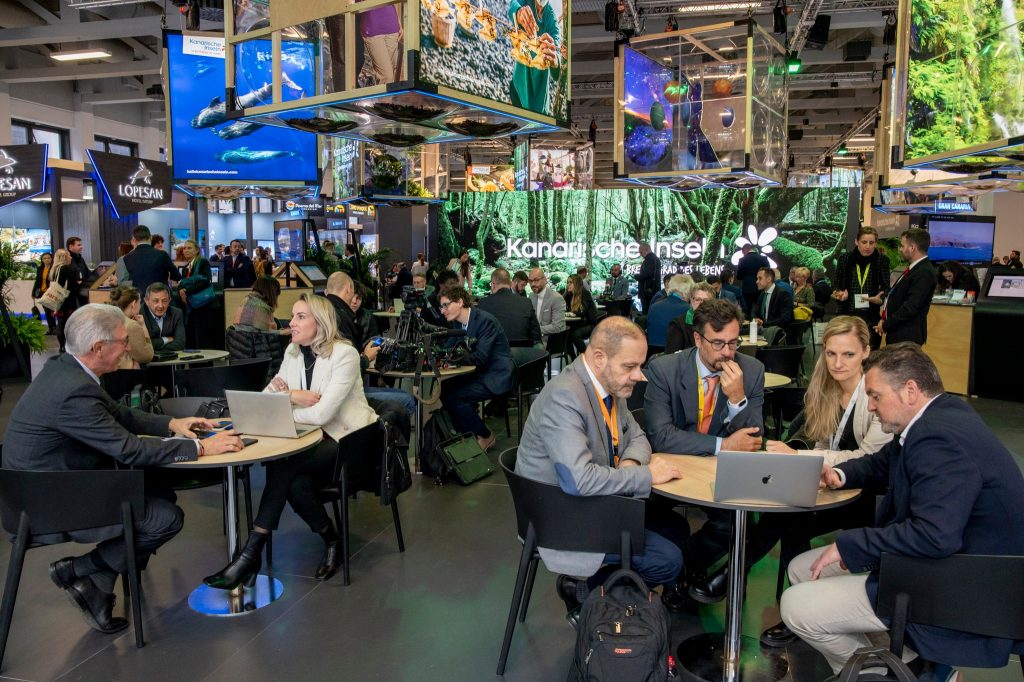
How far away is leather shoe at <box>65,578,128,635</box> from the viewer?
3.36 metres

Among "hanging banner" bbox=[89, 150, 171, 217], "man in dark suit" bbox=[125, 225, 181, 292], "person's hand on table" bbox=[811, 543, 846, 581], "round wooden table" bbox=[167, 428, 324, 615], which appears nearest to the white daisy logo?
"hanging banner" bbox=[89, 150, 171, 217]

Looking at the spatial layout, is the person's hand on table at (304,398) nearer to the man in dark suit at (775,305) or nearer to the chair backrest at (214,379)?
the chair backrest at (214,379)

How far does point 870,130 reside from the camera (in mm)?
20281

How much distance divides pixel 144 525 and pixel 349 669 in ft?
3.42

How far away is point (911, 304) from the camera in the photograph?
259 inches

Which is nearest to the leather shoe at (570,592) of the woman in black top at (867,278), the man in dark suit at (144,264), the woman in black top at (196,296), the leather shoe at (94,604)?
the leather shoe at (94,604)

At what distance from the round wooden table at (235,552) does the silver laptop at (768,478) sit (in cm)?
182

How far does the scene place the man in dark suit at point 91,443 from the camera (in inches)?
122

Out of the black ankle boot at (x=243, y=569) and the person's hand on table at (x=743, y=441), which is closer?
the person's hand on table at (x=743, y=441)

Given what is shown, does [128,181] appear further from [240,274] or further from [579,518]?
[579,518]

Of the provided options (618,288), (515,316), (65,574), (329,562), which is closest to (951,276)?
(618,288)

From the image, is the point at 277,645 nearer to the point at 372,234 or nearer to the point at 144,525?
the point at 144,525

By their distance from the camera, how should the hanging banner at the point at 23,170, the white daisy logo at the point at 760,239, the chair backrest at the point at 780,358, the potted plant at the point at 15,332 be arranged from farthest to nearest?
the white daisy logo at the point at 760,239 → the hanging banner at the point at 23,170 → the potted plant at the point at 15,332 → the chair backrest at the point at 780,358

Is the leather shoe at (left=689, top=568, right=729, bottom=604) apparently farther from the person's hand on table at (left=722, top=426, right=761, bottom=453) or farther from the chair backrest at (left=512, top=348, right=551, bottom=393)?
the chair backrest at (left=512, top=348, right=551, bottom=393)
